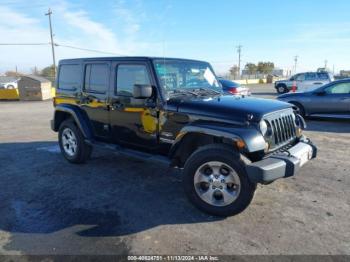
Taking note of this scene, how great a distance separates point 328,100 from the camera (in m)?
10.8

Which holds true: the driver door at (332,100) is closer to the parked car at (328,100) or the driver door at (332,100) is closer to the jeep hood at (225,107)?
the parked car at (328,100)

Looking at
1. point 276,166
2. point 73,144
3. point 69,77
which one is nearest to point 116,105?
point 73,144

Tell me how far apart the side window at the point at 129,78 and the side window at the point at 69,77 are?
4.17ft

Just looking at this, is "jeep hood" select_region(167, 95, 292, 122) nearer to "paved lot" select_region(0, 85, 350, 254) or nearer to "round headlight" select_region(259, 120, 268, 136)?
"round headlight" select_region(259, 120, 268, 136)

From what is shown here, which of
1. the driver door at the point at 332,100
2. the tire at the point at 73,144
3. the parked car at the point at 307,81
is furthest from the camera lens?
the parked car at the point at 307,81

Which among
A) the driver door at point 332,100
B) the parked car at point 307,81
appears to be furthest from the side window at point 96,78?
the parked car at point 307,81

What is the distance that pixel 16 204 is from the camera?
443cm

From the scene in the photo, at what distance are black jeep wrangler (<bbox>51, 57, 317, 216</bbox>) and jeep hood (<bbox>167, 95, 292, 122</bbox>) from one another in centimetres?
1

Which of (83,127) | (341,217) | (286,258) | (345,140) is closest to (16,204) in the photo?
(83,127)

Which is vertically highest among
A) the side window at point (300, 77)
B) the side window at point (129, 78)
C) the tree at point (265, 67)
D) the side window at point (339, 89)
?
the tree at point (265, 67)

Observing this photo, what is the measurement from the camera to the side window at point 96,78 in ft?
18.3

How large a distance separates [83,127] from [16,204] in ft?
6.24

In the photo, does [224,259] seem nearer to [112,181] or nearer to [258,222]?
[258,222]

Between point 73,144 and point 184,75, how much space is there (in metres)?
2.66
